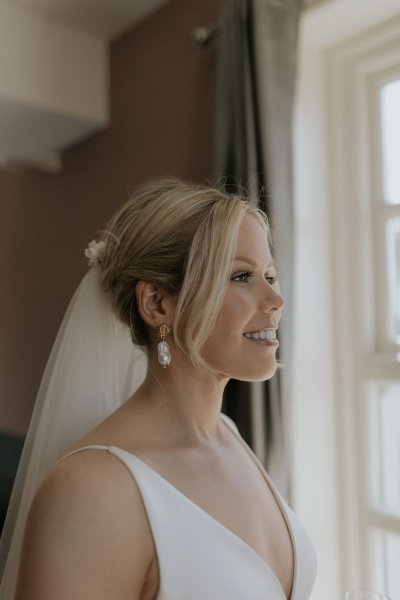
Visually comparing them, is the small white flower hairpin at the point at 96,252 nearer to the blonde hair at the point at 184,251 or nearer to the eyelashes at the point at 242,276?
the blonde hair at the point at 184,251

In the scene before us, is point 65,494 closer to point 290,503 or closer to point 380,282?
point 290,503

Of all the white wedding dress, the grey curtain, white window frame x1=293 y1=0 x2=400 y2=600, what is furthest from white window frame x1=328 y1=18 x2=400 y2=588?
the white wedding dress

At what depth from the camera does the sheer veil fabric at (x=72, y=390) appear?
1455 millimetres

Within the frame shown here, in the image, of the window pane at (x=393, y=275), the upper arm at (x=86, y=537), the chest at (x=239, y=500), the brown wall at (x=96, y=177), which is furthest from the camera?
the brown wall at (x=96, y=177)

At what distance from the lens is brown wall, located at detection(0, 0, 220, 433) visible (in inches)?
109

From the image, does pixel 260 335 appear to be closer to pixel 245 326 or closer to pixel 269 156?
pixel 245 326

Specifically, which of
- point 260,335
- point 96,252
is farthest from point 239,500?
point 96,252

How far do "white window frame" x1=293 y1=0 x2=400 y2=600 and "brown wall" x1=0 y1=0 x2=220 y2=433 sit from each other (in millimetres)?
408

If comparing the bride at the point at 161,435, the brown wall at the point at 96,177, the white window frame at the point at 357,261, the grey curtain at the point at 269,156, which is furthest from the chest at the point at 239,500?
the brown wall at the point at 96,177

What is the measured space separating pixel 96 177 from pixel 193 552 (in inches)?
93.4

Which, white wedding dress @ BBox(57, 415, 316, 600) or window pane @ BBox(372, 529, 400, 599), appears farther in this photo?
window pane @ BBox(372, 529, 400, 599)

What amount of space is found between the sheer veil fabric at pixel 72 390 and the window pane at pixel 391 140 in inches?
47.5

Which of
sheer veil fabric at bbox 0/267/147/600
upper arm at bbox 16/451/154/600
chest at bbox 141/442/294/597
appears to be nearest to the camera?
upper arm at bbox 16/451/154/600

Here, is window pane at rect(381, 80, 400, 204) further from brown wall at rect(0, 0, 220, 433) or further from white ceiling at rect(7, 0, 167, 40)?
white ceiling at rect(7, 0, 167, 40)
